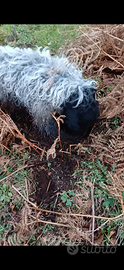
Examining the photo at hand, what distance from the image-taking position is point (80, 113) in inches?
95.0

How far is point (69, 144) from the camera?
2.77m

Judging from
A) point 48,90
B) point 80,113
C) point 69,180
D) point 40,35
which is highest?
point 40,35

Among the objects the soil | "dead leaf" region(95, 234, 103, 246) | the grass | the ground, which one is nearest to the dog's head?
the ground

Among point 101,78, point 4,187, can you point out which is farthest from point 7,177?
point 101,78

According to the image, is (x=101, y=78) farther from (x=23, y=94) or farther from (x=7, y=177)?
(x=7, y=177)

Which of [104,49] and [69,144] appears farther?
[104,49]

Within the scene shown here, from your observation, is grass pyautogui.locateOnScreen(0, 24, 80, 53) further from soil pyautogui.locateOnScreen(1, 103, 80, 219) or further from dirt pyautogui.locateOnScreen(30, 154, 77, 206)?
dirt pyautogui.locateOnScreen(30, 154, 77, 206)

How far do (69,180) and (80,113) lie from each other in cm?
78

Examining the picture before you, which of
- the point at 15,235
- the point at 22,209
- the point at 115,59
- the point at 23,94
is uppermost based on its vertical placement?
the point at 115,59

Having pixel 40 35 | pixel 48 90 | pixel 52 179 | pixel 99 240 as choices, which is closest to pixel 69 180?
pixel 52 179

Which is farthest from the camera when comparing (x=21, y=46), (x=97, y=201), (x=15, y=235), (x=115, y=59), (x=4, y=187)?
(x=21, y=46)

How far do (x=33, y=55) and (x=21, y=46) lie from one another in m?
1.65

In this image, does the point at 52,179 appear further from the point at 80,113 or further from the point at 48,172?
the point at 80,113

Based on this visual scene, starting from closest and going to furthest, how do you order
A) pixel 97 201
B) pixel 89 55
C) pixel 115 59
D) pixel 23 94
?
pixel 97 201 < pixel 23 94 < pixel 115 59 < pixel 89 55
